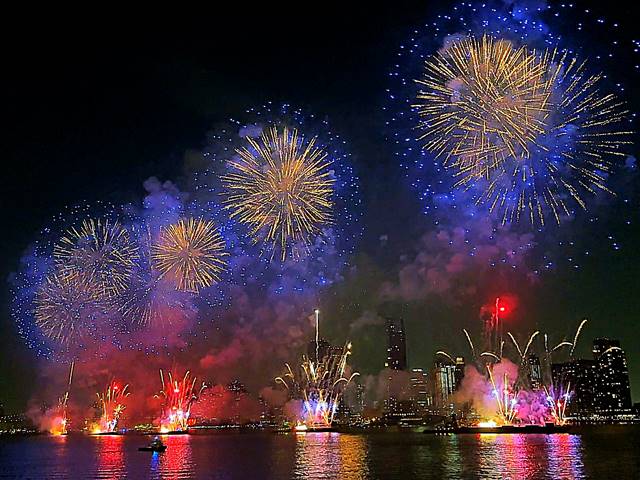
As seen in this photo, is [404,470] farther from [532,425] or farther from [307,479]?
[532,425]

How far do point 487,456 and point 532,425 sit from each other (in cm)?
7399

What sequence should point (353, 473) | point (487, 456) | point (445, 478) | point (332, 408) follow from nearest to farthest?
point (445, 478), point (353, 473), point (487, 456), point (332, 408)

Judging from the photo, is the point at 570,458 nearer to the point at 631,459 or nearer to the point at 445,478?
the point at 631,459

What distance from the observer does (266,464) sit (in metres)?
58.1

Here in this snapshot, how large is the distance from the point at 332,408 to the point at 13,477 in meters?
116

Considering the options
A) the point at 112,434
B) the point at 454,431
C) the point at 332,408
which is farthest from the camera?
the point at 112,434

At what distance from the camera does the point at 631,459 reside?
2347 inches

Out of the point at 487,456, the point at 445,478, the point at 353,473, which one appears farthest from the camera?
the point at 487,456

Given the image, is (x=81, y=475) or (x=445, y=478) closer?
(x=445, y=478)

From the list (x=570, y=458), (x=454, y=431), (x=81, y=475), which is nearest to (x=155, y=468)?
(x=81, y=475)

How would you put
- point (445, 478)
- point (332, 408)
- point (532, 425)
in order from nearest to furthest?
point (445, 478), point (532, 425), point (332, 408)

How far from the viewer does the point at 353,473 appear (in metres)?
46.0

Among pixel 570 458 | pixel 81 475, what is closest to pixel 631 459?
pixel 570 458

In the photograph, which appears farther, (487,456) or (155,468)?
(487,456)
